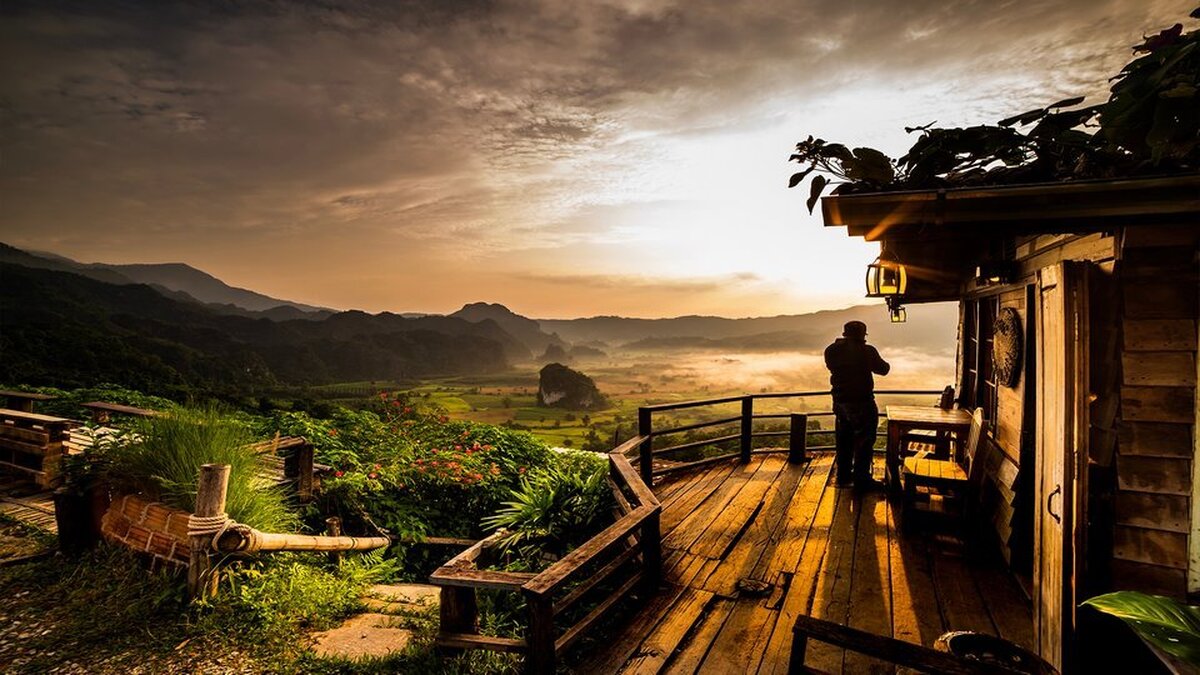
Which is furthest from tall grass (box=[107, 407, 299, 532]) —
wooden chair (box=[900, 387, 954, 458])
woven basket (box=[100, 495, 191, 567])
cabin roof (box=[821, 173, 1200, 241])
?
wooden chair (box=[900, 387, 954, 458])

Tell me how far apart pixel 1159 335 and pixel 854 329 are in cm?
A: 384

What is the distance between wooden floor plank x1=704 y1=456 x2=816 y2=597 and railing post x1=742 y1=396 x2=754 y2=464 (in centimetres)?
79

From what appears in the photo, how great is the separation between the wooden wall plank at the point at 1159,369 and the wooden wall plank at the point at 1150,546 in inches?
35.1

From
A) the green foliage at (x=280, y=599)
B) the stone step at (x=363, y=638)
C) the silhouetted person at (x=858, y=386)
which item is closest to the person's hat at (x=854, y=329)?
the silhouetted person at (x=858, y=386)

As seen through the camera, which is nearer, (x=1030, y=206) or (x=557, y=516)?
(x=1030, y=206)

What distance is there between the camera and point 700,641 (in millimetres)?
3627

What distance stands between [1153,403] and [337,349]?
271 feet

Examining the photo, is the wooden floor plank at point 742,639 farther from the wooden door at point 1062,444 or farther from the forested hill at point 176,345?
the forested hill at point 176,345

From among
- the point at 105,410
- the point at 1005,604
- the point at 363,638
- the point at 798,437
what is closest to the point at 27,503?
the point at 105,410

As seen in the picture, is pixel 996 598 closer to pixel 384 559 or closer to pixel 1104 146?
pixel 1104 146

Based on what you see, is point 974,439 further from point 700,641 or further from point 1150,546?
point 700,641

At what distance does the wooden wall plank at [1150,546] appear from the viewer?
296 cm

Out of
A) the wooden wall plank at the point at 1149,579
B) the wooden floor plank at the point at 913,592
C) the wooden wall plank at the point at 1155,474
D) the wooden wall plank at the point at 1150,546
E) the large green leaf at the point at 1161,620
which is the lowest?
the wooden floor plank at the point at 913,592

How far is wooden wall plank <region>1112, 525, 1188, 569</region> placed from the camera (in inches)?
116
